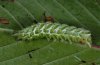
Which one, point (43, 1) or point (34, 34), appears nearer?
point (34, 34)

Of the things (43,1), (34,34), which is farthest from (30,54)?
(43,1)

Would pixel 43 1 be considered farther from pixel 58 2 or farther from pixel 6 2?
pixel 6 2

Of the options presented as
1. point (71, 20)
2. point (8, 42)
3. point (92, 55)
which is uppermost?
point (71, 20)

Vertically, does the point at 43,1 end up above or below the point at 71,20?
above
